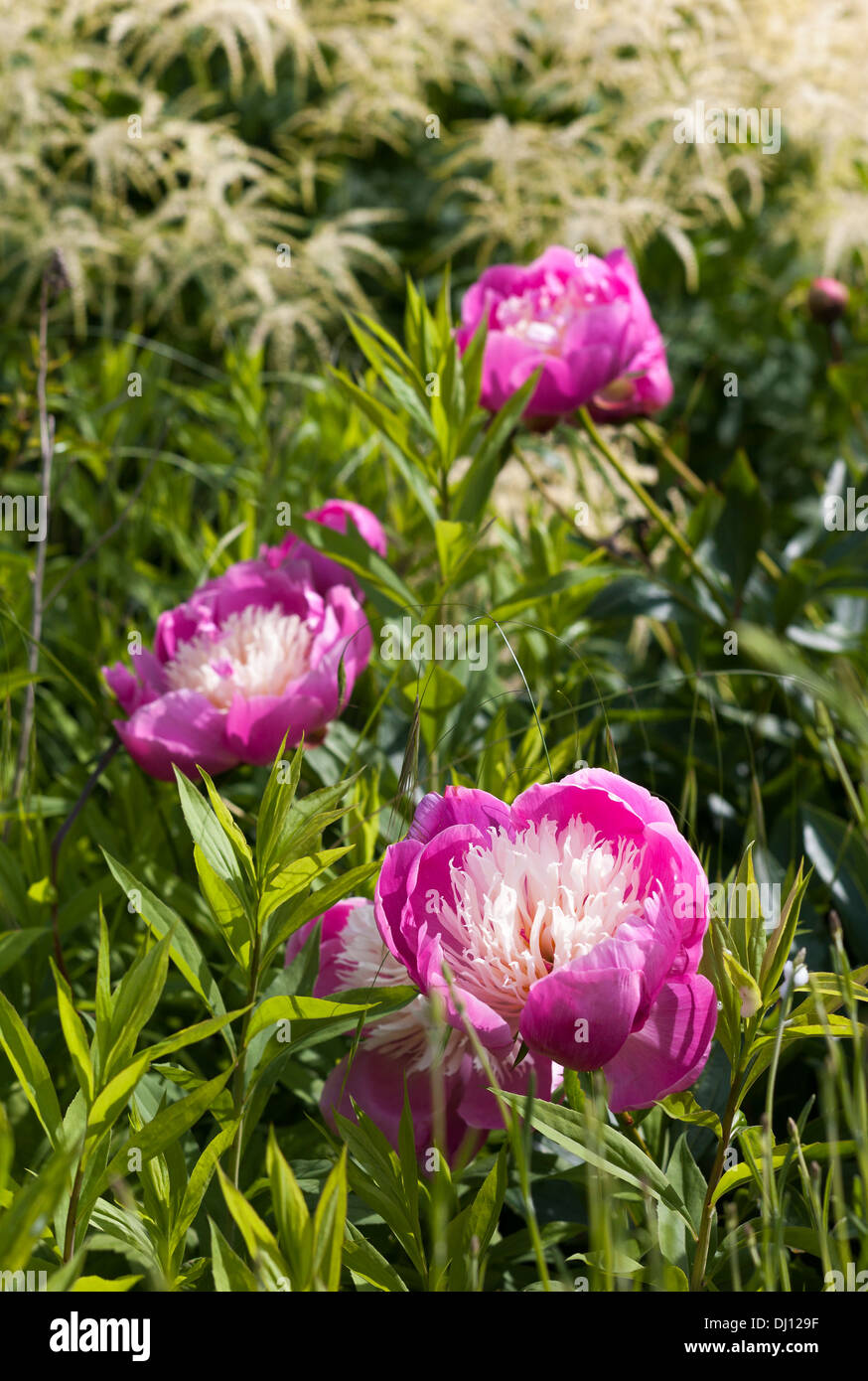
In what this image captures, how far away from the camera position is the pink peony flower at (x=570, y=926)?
36cm

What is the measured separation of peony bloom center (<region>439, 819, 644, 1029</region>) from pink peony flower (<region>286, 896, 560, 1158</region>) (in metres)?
0.03

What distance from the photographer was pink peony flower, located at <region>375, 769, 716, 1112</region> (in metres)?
0.36

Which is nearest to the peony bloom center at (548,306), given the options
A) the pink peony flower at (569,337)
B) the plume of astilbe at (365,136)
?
the pink peony flower at (569,337)

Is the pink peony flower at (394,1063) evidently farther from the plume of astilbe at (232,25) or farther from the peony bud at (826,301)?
the plume of astilbe at (232,25)

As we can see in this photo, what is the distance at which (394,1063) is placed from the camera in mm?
454

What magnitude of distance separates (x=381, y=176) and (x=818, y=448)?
0.90 metres

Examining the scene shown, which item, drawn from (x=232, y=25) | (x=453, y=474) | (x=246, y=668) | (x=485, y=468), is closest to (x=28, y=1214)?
(x=246, y=668)

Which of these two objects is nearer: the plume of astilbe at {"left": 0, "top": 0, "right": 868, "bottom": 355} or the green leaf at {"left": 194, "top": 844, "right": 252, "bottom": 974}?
the green leaf at {"left": 194, "top": 844, "right": 252, "bottom": 974}

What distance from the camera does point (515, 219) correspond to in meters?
1.50

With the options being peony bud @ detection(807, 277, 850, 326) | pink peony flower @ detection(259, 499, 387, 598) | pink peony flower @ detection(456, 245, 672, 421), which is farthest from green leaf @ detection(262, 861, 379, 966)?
peony bud @ detection(807, 277, 850, 326)

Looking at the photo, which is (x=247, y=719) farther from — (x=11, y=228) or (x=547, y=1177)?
(x=11, y=228)

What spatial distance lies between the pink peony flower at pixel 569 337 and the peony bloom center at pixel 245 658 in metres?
0.23

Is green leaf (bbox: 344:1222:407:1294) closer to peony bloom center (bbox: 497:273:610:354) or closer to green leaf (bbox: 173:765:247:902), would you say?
green leaf (bbox: 173:765:247:902)
